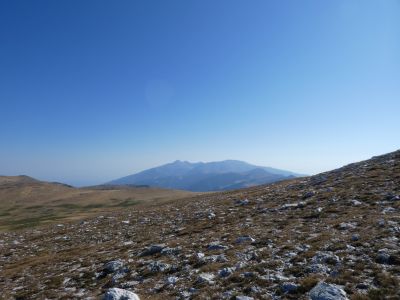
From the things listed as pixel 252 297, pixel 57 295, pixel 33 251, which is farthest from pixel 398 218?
pixel 33 251

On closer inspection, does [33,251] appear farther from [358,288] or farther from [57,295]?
[358,288]

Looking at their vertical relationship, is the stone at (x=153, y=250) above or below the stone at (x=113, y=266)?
above

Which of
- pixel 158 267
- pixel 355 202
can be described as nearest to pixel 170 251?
pixel 158 267

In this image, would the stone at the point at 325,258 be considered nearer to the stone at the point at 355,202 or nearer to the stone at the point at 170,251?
the stone at the point at 170,251

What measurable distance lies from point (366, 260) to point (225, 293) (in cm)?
555

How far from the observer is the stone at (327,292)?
9.15 metres

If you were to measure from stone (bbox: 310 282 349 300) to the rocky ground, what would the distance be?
31 millimetres

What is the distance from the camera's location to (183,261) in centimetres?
1488

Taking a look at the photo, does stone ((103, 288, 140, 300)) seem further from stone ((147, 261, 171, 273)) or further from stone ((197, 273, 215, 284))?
stone ((147, 261, 171, 273))

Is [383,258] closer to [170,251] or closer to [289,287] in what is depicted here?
[289,287]

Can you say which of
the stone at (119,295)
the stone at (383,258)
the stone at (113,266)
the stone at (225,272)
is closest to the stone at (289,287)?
the stone at (225,272)

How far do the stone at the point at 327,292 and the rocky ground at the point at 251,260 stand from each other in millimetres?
31

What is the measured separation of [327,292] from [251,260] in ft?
14.6

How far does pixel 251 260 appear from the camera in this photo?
44.2ft
